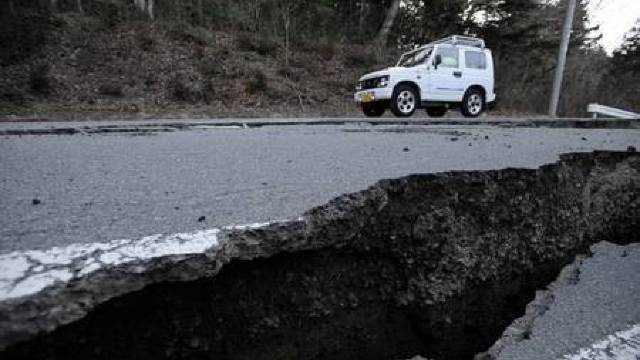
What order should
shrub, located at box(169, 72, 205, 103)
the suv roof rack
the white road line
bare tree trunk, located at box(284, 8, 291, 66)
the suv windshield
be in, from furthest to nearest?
bare tree trunk, located at box(284, 8, 291, 66) < shrub, located at box(169, 72, 205, 103) < the suv roof rack < the suv windshield < the white road line

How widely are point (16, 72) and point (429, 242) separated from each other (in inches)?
443

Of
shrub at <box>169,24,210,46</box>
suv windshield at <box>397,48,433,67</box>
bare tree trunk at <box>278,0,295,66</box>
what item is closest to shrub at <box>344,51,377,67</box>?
bare tree trunk at <box>278,0,295,66</box>

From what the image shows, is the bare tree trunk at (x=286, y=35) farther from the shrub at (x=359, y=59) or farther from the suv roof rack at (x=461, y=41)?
the suv roof rack at (x=461, y=41)

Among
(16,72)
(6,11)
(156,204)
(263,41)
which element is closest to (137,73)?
(16,72)

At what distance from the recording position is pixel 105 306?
1.10m

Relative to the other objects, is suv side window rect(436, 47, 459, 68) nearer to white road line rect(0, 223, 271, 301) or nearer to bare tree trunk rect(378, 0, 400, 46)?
bare tree trunk rect(378, 0, 400, 46)

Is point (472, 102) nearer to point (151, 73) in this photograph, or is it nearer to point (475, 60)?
point (475, 60)

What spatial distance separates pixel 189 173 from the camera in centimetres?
223

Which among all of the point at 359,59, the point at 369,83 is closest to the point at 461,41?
the point at 369,83

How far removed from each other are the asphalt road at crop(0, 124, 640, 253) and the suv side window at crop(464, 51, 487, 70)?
6096 mm

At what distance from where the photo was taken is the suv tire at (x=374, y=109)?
8894mm

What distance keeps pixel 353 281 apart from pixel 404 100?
7367mm

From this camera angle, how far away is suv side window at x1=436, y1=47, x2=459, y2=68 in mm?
8891

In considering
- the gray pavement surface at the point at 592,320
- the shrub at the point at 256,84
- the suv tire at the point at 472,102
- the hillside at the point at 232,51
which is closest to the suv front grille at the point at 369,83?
the hillside at the point at 232,51
